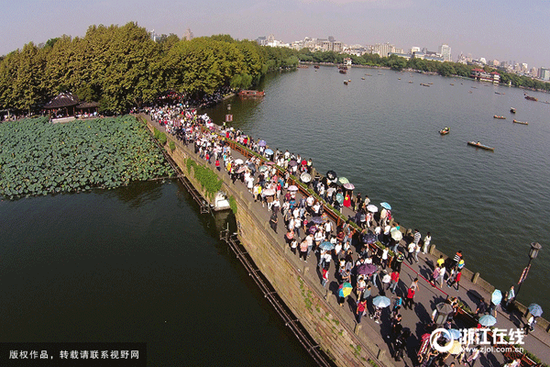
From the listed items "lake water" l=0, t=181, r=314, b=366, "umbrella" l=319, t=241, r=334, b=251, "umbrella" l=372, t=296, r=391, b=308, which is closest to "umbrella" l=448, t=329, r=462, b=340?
"umbrella" l=372, t=296, r=391, b=308

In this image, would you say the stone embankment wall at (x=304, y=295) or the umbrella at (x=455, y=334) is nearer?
the umbrella at (x=455, y=334)

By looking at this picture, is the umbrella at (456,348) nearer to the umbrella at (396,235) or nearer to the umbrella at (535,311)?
the umbrella at (535,311)

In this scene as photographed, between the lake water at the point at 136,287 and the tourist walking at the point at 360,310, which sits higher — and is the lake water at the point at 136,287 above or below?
below

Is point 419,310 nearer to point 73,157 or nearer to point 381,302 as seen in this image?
point 381,302

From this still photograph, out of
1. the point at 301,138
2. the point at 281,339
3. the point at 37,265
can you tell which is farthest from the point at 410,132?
the point at 37,265

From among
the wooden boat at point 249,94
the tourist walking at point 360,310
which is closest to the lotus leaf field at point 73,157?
the tourist walking at point 360,310

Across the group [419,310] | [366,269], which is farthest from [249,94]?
[419,310]

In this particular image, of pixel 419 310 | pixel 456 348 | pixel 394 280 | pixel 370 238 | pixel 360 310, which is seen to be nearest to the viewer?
pixel 456 348
